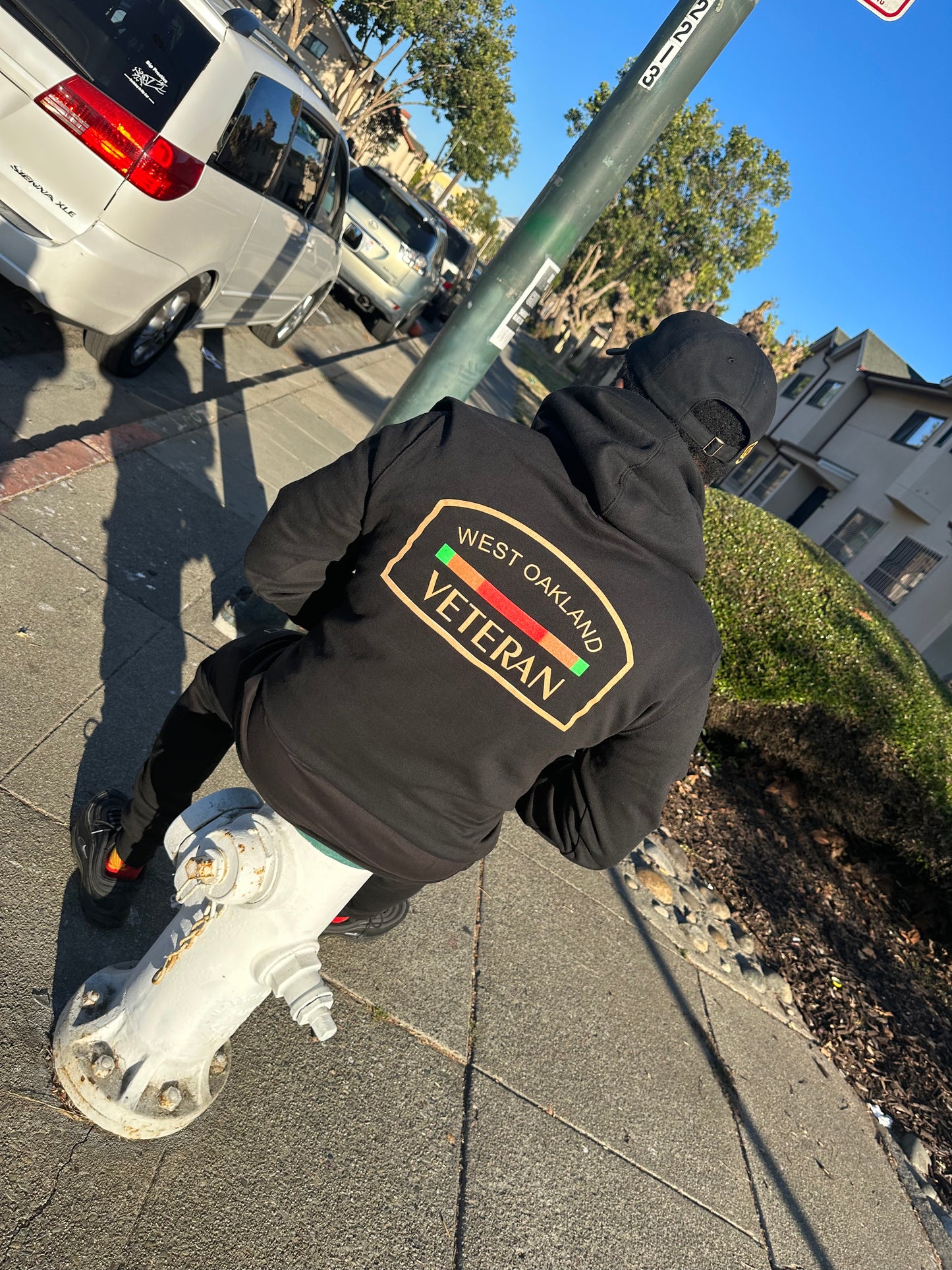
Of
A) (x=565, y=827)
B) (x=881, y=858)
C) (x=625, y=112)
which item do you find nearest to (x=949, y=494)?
(x=881, y=858)

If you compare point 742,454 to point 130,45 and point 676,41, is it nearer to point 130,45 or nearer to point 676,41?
point 676,41

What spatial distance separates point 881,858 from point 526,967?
3.60m

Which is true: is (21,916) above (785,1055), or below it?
below

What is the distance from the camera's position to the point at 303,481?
1805 mm

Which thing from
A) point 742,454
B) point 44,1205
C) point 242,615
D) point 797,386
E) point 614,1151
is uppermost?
point 797,386

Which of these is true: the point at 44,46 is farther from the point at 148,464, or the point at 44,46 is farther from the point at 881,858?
the point at 881,858

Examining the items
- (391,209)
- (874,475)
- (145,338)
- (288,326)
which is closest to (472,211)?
(874,475)

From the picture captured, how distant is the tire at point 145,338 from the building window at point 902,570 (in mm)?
20376

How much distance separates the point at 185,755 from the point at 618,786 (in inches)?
45.3

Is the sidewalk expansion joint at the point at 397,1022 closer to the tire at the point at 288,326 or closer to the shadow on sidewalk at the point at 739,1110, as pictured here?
the shadow on sidewalk at the point at 739,1110

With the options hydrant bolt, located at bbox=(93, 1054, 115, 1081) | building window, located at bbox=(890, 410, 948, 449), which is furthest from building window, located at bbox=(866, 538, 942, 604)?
hydrant bolt, located at bbox=(93, 1054, 115, 1081)

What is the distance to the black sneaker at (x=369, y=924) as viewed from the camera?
8.70ft

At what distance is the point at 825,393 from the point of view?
31875mm

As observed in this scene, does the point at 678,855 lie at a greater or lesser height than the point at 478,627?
lesser
